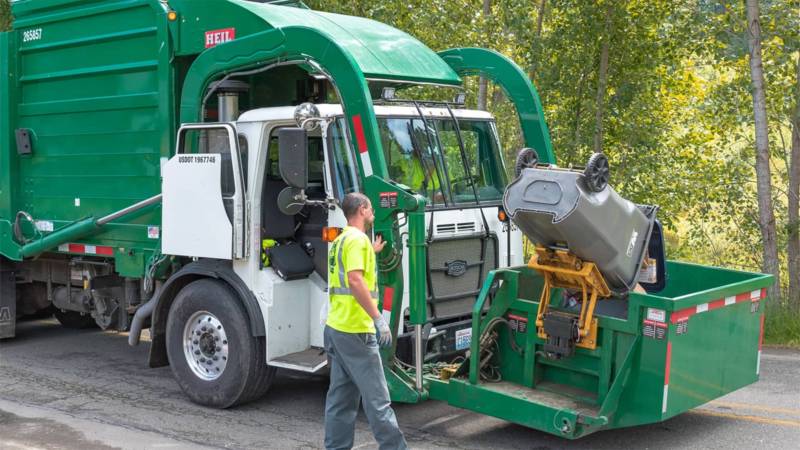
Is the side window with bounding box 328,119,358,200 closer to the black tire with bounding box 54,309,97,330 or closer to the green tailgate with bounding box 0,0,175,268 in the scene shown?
the green tailgate with bounding box 0,0,175,268

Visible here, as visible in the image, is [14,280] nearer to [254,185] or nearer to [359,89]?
[254,185]

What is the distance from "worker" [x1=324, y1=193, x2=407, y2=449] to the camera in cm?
539

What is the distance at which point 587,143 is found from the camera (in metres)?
12.5

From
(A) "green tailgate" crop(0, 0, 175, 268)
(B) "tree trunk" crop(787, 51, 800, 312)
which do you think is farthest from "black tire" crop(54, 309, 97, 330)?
(B) "tree trunk" crop(787, 51, 800, 312)

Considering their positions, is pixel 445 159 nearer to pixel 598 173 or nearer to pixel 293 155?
pixel 293 155

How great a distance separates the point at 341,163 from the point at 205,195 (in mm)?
1173

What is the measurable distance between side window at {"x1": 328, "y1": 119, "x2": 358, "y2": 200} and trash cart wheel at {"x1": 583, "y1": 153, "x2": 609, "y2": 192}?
5.83 feet

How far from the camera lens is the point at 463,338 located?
272 inches

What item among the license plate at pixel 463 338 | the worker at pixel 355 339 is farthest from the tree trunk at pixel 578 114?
the worker at pixel 355 339

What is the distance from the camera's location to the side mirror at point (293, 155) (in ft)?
20.8

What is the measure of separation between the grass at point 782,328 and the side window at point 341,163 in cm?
519

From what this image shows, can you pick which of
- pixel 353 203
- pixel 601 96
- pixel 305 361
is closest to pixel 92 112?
pixel 305 361

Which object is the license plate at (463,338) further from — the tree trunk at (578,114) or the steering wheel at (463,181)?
the tree trunk at (578,114)

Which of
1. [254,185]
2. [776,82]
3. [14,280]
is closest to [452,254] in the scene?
[254,185]
